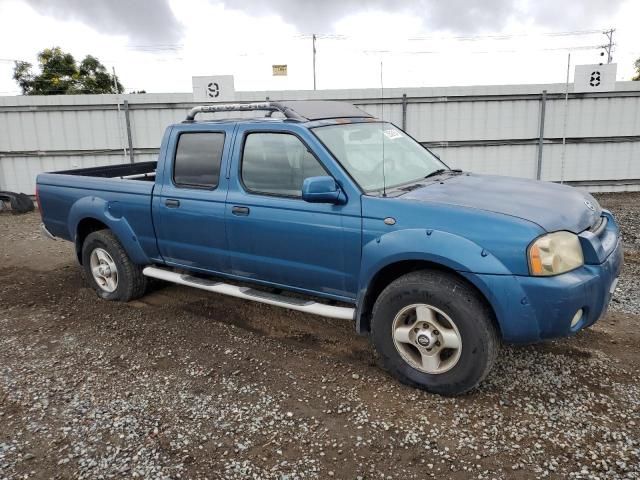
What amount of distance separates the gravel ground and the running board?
0.43 m

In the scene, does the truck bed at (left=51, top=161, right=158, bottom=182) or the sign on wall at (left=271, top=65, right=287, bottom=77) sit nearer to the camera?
the truck bed at (left=51, top=161, right=158, bottom=182)

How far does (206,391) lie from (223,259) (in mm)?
1206

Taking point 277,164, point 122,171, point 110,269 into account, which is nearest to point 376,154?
point 277,164

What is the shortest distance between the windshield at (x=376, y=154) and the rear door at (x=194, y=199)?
38.2 inches

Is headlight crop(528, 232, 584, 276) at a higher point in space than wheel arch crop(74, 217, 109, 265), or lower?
higher

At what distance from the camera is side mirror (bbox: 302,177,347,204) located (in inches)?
144

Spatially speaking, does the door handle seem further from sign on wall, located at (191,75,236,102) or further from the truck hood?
sign on wall, located at (191,75,236,102)

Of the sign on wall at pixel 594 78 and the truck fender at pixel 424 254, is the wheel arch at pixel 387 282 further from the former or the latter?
the sign on wall at pixel 594 78

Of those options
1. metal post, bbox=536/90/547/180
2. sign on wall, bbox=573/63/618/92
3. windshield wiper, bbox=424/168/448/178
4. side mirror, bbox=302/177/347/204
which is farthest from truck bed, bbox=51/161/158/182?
sign on wall, bbox=573/63/618/92

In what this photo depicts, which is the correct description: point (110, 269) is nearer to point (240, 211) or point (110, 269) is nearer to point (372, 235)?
point (240, 211)

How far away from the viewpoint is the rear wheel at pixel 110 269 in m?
5.43

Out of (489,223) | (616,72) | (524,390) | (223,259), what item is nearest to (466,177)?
(489,223)

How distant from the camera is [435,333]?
3.51 m

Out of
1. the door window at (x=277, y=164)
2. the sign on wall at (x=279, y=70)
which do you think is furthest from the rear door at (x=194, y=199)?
the sign on wall at (x=279, y=70)
